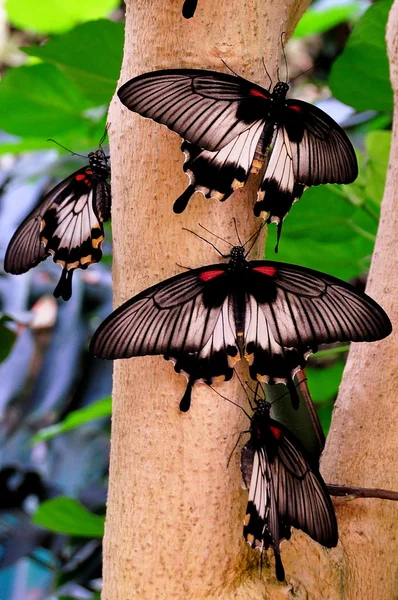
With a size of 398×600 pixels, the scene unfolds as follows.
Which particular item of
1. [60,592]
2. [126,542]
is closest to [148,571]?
[126,542]

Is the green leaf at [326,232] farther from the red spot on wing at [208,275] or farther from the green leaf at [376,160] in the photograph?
the red spot on wing at [208,275]

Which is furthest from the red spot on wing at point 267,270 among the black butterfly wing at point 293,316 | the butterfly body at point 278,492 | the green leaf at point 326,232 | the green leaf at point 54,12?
the green leaf at point 54,12

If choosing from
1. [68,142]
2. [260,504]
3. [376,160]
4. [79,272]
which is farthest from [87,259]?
[79,272]

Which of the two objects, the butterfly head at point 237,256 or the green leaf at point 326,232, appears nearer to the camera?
the butterfly head at point 237,256

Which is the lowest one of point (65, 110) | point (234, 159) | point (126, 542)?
point (126, 542)

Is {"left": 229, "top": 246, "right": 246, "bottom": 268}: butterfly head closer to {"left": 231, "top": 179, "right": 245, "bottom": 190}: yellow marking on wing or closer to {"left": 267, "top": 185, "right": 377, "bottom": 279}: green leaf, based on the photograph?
{"left": 231, "top": 179, "right": 245, "bottom": 190}: yellow marking on wing

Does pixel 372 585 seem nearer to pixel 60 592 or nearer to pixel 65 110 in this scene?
pixel 65 110

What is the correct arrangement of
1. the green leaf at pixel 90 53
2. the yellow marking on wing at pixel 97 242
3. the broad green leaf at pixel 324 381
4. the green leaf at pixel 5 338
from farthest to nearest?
the broad green leaf at pixel 324 381 < the green leaf at pixel 5 338 < the green leaf at pixel 90 53 < the yellow marking on wing at pixel 97 242

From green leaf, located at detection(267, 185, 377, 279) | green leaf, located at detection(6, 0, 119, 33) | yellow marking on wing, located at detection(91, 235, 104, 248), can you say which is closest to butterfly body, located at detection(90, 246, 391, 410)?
yellow marking on wing, located at detection(91, 235, 104, 248)
